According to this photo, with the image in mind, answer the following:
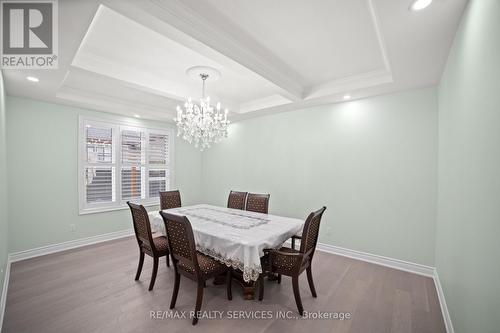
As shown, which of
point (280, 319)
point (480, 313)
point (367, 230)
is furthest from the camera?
point (367, 230)

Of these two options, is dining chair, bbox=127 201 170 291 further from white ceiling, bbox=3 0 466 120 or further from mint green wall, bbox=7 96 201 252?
mint green wall, bbox=7 96 201 252

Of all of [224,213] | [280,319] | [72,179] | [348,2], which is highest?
[348,2]

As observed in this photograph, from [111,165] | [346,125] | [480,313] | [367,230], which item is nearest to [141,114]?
[111,165]

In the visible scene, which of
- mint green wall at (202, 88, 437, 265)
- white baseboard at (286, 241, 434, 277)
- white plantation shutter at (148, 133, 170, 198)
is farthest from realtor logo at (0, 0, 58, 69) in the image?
white baseboard at (286, 241, 434, 277)

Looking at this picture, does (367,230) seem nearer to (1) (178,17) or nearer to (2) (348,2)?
(2) (348,2)

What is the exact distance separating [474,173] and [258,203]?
8.55ft

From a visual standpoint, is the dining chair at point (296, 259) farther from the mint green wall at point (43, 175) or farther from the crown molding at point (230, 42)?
the mint green wall at point (43, 175)

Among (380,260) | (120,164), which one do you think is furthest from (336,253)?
(120,164)

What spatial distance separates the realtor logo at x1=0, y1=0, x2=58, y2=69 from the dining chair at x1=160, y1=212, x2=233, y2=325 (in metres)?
1.77

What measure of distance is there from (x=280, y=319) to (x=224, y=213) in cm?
154

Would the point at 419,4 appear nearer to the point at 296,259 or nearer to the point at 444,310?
the point at 296,259

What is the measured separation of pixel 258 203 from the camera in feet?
11.6

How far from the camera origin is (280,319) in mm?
2012

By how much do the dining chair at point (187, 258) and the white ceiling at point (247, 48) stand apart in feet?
5.48
